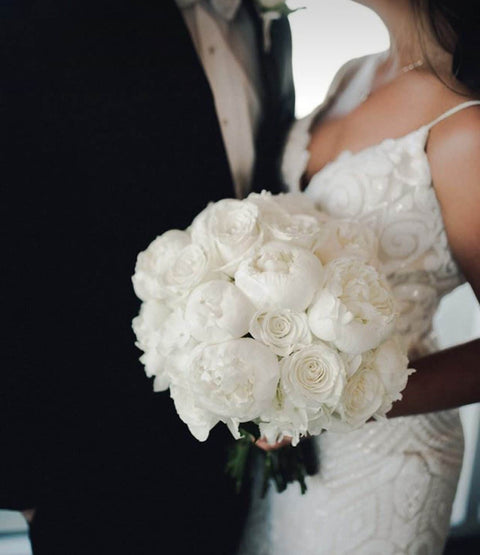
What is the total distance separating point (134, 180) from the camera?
95 centimetres

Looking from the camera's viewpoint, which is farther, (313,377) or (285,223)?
(285,223)

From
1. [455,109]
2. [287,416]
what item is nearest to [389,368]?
[287,416]

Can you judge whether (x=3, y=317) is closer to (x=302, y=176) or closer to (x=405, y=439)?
(x=302, y=176)

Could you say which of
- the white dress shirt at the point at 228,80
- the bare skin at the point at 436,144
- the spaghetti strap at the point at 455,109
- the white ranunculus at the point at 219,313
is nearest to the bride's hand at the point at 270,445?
the bare skin at the point at 436,144

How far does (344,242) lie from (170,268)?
0.27 meters

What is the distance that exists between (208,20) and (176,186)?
1.51 ft

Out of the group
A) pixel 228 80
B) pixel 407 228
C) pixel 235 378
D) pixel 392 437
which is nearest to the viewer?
pixel 235 378

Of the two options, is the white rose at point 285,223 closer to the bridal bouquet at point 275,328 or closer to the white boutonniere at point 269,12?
the bridal bouquet at point 275,328

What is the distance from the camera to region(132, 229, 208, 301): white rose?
68cm

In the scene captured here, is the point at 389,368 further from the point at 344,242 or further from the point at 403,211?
the point at 403,211

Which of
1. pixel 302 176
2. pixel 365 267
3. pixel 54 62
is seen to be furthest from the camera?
pixel 302 176

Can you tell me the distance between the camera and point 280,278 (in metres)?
0.62

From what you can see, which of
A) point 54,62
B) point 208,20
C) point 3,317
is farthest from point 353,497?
point 208,20

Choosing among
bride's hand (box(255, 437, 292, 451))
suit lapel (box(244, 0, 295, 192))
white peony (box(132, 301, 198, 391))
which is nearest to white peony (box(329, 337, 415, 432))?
white peony (box(132, 301, 198, 391))
